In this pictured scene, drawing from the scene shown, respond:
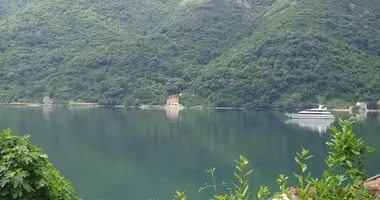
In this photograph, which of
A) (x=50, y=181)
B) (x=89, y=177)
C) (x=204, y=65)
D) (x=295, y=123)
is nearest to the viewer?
(x=50, y=181)

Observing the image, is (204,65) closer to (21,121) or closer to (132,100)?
(132,100)

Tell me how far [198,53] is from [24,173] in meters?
86.0

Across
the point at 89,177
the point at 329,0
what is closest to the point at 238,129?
the point at 89,177

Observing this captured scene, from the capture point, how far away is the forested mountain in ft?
247

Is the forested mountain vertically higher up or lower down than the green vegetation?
higher up

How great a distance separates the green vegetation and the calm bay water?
1318 centimetres

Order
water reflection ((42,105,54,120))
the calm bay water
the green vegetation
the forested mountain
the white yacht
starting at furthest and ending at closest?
the forested mountain < the white yacht < water reflection ((42,105,54,120)) < the calm bay water < the green vegetation

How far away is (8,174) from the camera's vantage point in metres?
5.11

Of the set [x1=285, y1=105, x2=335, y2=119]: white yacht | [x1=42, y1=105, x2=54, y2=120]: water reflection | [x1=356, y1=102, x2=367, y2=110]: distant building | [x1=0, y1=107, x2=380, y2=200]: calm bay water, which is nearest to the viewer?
[x1=0, y1=107, x2=380, y2=200]: calm bay water

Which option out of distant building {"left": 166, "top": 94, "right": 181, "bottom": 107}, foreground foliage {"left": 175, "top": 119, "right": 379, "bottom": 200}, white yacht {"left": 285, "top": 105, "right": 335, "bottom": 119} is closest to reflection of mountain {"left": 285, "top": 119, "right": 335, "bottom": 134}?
white yacht {"left": 285, "top": 105, "right": 335, "bottom": 119}

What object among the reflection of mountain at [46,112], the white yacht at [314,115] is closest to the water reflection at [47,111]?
the reflection of mountain at [46,112]

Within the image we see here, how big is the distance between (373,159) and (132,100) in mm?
51306

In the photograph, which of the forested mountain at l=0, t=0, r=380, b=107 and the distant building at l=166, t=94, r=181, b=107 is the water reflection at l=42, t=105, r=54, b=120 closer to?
the forested mountain at l=0, t=0, r=380, b=107

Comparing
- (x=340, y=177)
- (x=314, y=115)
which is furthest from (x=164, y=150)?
(x=314, y=115)
